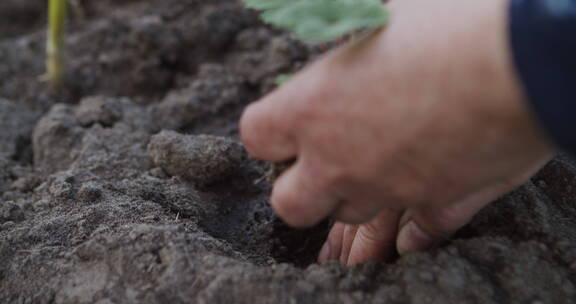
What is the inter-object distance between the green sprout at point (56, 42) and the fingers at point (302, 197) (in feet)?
4.66

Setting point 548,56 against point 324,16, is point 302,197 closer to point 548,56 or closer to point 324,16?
point 324,16

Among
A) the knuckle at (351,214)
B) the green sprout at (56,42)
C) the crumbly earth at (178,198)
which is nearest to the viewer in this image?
the knuckle at (351,214)

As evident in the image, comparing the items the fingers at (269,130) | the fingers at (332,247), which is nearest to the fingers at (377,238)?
the fingers at (332,247)

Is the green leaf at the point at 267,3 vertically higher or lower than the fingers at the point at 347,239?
higher

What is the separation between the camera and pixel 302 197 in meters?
0.88

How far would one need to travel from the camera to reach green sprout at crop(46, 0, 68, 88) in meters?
1.94

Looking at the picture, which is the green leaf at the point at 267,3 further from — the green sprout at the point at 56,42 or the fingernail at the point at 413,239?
the green sprout at the point at 56,42

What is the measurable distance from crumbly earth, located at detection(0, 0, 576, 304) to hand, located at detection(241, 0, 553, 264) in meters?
0.24

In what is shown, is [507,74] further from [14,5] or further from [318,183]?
[14,5]

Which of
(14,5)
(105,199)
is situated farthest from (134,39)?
(105,199)

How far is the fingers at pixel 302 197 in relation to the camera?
0.86 m

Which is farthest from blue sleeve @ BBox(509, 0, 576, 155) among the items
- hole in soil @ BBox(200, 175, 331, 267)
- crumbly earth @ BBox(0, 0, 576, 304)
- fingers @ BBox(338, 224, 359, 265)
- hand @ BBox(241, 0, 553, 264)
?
hole in soil @ BBox(200, 175, 331, 267)

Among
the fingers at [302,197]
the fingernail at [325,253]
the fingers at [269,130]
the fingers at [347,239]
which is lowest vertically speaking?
the fingernail at [325,253]

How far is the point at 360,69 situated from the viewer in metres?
0.78
